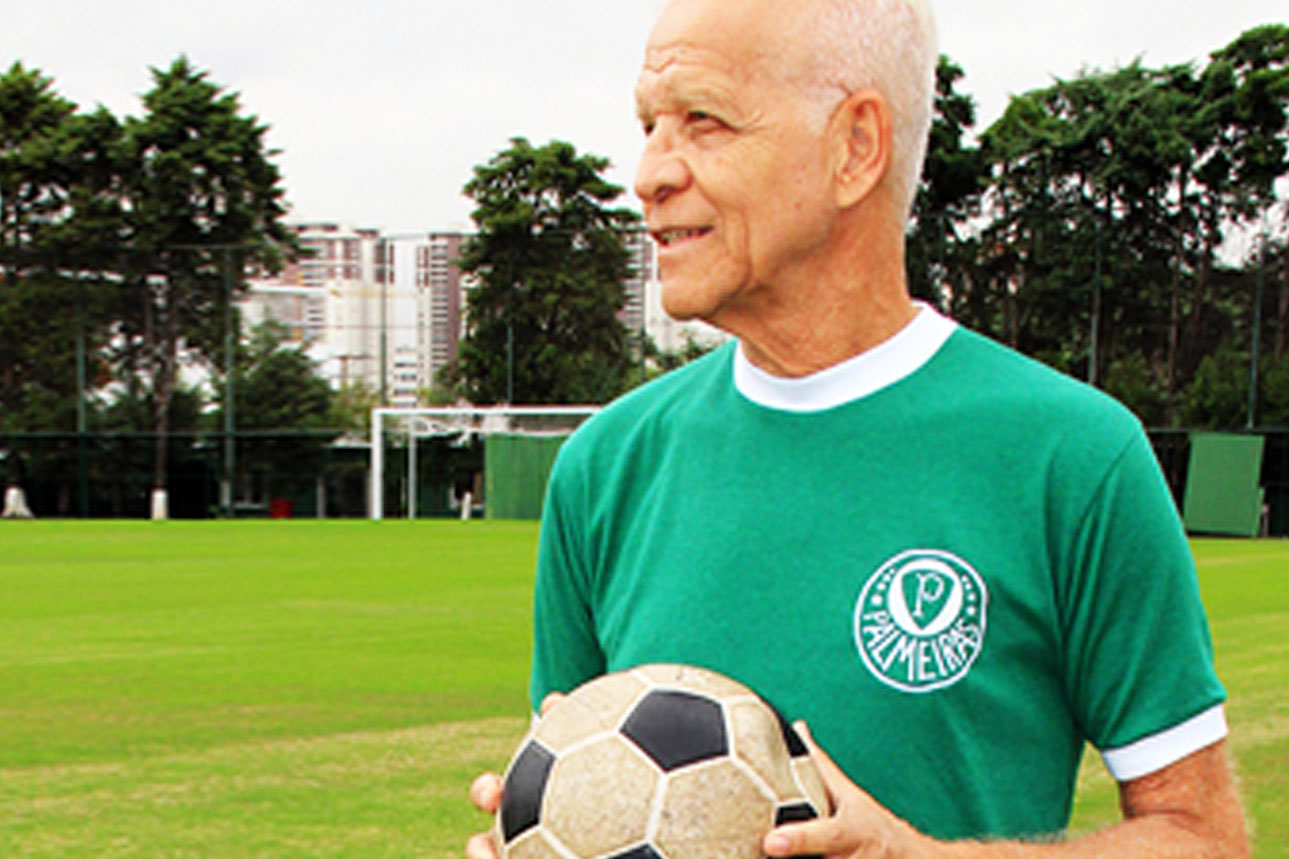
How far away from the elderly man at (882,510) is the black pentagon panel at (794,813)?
5 cm

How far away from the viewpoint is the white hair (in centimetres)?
187

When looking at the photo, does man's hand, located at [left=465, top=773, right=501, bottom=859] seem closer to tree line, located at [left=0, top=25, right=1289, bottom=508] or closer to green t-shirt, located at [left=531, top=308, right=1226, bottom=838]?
green t-shirt, located at [left=531, top=308, right=1226, bottom=838]

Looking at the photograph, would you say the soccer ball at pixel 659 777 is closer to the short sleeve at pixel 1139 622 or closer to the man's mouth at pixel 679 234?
the short sleeve at pixel 1139 622

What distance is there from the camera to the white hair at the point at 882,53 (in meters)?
1.87

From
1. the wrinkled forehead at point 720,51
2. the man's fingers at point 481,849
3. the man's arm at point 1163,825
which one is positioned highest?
the wrinkled forehead at point 720,51

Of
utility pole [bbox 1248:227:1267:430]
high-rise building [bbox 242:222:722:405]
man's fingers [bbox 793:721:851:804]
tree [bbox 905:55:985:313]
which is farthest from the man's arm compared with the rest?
high-rise building [bbox 242:222:722:405]

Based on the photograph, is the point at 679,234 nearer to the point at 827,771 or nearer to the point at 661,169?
the point at 661,169

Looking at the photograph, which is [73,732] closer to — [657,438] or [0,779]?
[0,779]

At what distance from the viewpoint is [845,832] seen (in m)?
1.60

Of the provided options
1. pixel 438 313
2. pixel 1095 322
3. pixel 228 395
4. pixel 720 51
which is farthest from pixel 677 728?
pixel 228 395

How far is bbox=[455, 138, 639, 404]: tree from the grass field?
19.1 metres

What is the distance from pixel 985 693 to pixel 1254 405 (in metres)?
35.5

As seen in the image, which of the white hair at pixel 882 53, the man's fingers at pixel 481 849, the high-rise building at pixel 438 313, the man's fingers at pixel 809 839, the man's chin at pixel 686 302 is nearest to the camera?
the man's fingers at pixel 809 839

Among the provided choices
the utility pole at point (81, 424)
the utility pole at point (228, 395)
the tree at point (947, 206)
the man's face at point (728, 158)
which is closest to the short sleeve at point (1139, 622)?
the man's face at point (728, 158)
